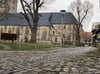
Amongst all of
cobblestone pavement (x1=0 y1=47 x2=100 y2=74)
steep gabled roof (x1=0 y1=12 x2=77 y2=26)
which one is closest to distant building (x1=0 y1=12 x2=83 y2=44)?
steep gabled roof (x1=0 y1=12 x2=77 y2=26)

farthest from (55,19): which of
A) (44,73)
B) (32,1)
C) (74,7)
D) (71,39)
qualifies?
(44,73)

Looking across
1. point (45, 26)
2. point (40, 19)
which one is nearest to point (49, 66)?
point (45, 26)

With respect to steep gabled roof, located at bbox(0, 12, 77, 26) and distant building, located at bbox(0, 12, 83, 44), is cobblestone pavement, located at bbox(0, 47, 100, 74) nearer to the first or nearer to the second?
distant building, located at bbox(0, 12, 83, 44)

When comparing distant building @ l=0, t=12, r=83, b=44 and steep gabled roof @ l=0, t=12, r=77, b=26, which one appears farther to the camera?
steep gabled roof @ l=0, t=12, r=77, b=26

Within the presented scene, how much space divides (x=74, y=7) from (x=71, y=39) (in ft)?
90.6

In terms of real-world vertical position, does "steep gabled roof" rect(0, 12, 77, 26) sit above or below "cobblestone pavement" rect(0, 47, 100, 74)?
above

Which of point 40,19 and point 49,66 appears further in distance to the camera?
point 40,19

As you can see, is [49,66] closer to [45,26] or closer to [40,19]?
[45,26]

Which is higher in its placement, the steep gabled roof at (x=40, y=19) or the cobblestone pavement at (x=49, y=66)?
the steep gabled roof at (x=40, y=19)

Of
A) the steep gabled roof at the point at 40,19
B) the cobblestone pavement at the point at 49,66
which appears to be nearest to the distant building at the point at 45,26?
the steep gabled roof at the point at 40,19

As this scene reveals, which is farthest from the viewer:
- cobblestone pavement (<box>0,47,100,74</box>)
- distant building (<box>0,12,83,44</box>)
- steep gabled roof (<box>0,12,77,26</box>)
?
steep gabled roof (<box>0,12,77,26</box>)

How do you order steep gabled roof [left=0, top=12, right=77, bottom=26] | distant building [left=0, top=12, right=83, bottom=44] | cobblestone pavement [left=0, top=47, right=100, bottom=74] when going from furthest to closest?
steep gabled roof [left=0, top=12, right=77, bottom=26] < distant building [left=0, top=12, right=83, bottom=44] < cobblestone pavement [left=0, top=47, right=100, bottom=74]

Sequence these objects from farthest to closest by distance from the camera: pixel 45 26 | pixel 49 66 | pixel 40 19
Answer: pixel 40 19
pixel 45 26
pixel 49 66

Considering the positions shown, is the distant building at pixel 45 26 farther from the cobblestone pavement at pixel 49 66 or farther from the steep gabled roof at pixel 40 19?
the cobblestone pavement at pixel 49 66
